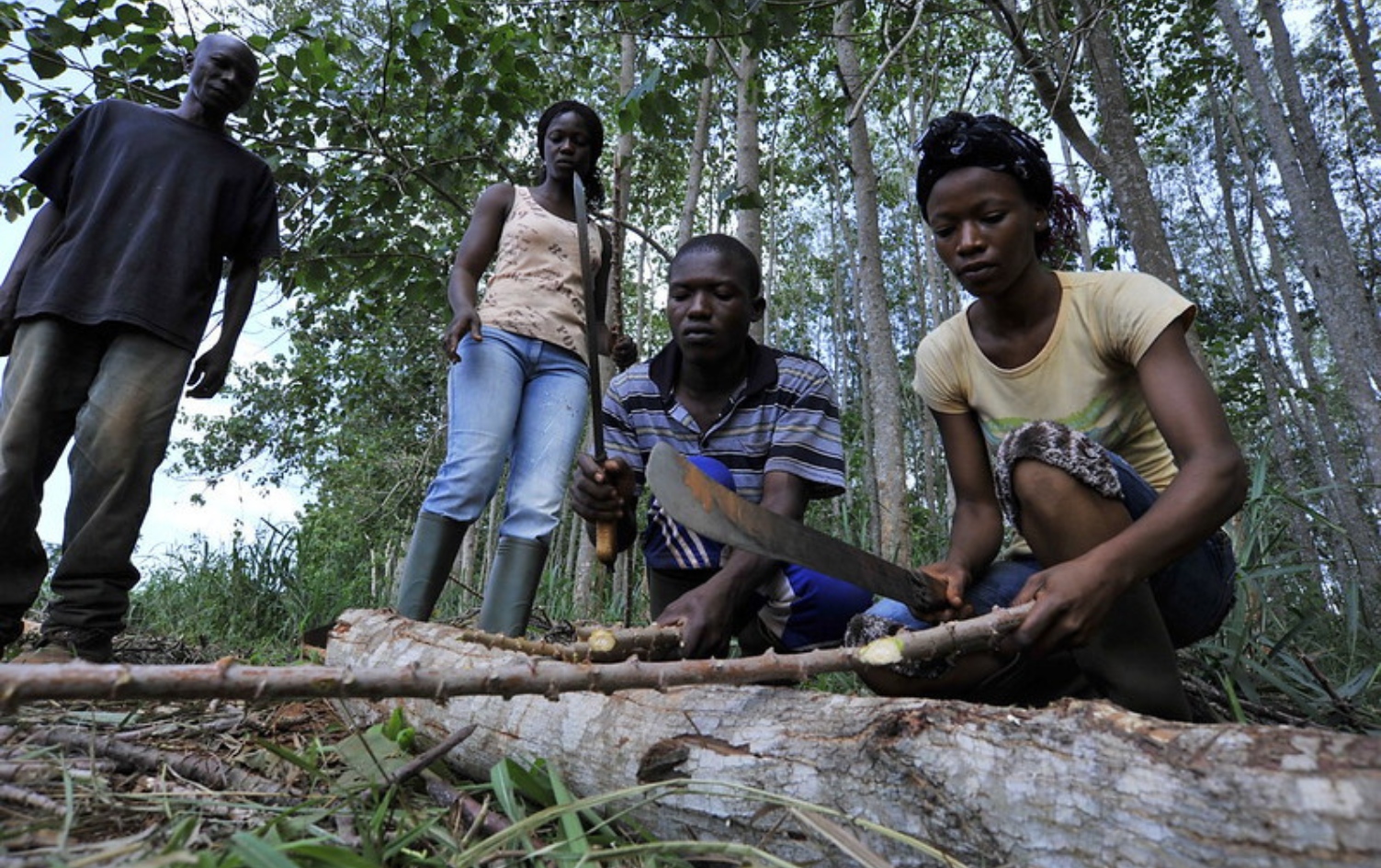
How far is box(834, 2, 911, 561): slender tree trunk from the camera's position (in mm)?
4680

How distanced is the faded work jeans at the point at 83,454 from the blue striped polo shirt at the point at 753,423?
1280 millimetres

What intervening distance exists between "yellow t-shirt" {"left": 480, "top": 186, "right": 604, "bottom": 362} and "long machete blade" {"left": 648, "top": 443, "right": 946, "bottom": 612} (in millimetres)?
1286

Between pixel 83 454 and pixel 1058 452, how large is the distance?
7.82ft

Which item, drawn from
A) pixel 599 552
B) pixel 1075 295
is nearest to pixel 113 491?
pixel 599 552

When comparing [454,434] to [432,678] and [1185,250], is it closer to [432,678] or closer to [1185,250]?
[432,678]

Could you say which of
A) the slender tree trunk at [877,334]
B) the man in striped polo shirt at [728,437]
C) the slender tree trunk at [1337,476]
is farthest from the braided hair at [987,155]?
the slender tree trunk at [877,334]

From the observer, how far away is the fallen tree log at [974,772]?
746mm

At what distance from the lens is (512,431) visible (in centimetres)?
243

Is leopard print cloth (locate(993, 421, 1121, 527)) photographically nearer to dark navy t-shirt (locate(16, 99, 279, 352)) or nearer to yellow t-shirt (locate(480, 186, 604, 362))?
yellow t-shirt (locate(480, 186, 604, 362))

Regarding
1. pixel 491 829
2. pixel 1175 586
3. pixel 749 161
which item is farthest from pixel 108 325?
pixel 749 161

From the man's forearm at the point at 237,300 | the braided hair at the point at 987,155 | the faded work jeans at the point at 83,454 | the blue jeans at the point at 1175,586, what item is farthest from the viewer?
the man's forearm at the point at 237,300

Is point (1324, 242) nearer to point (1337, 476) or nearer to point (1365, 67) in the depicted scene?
point (1365, 67)

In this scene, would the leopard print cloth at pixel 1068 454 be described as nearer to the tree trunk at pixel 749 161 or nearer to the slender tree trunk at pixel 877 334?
the tree trunk at pixel 749 161

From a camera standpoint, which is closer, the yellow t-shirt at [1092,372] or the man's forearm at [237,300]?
the yellow t-shirt at [1092,372]
